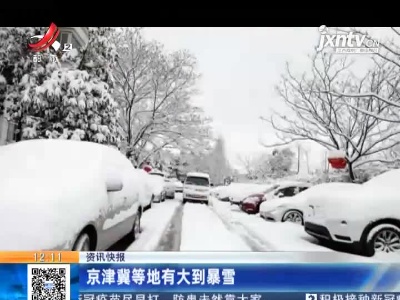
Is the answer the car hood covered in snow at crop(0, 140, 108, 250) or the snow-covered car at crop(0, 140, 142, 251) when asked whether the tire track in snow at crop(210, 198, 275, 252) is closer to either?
the snow-covered car at crop(0, 140, 142, 251)

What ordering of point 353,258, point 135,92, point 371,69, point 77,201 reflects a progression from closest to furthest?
point 77,201
point 353,258
point 371,69
point 135,92

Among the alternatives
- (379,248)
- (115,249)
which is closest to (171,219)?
(115,249)

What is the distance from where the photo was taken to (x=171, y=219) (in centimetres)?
235

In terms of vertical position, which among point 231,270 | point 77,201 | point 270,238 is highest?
point 77,201

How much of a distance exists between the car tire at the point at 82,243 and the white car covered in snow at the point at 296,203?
109 cm

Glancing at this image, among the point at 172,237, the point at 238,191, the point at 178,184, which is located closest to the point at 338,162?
the point at 238,191

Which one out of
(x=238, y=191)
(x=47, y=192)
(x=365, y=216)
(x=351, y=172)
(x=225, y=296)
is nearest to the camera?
(x=47, y=192)

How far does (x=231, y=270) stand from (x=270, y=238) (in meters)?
0.31

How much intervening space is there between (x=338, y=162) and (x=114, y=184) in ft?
4.53

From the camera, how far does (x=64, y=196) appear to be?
76.4 inches

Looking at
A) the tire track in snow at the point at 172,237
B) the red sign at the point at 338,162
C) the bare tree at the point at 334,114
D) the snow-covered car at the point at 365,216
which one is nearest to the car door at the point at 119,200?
the tire track in snow at the point at 172,237

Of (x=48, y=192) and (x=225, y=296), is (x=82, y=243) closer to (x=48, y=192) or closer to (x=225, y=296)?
(x=48, y=192)
